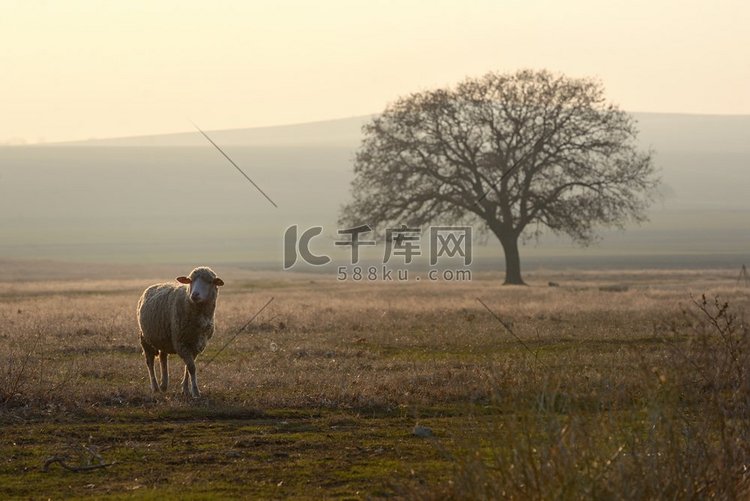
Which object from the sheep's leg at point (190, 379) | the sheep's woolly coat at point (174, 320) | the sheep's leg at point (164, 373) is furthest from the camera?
the sheep's leg at point (164, 373)

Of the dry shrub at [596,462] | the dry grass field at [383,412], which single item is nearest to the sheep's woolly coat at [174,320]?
the dry grass field at [383,412]

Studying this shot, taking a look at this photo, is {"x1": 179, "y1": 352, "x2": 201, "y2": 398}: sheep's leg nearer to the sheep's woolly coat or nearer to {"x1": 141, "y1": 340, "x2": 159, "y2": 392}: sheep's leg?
the sheep's woolly coat

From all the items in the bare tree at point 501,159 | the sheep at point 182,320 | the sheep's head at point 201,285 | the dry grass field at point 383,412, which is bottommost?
the dry grass field at point 383,412

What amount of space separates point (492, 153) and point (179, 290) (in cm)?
3332

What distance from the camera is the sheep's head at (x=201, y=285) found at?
15859 millimetres

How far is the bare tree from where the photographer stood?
4772 centimetres

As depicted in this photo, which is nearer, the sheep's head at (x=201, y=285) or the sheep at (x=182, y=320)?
the sheep's head at (x=201, y=285)

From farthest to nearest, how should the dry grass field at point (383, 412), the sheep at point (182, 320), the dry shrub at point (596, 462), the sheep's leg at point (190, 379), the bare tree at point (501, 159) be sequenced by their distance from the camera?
the bare tree at point (501, 159)
the sheep at point (182, 320)
the sheep's leg at point (190, 379)
the dry grass field at point (383, 412)
the dry shrub at point (596, 462)

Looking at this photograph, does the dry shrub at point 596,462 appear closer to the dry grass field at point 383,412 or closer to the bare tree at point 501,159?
the dry grass field at point 383,412

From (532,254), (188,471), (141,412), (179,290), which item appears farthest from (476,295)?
(532,254)

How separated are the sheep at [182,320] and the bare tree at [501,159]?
3051 cm

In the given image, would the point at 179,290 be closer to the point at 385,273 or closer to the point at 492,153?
the point at 492,153

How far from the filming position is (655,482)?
7.89 m

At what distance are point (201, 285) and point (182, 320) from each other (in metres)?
0.60
